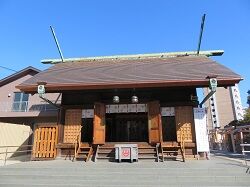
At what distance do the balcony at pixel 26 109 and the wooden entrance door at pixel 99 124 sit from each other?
6929 millimetres

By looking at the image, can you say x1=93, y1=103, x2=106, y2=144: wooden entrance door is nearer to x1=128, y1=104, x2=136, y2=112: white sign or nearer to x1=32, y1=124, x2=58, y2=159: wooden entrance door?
x1=128, y1=104, x2=136, y2=112: white sign

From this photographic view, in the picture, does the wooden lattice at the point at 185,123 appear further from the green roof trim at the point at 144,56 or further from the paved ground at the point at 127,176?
the green roof trim at the point at 144,56

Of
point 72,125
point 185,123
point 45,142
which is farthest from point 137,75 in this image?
point 45,142

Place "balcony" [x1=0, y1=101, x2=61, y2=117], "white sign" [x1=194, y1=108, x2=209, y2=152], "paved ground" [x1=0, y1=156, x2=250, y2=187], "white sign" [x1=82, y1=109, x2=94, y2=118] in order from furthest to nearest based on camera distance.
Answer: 1. "balcony" [x1=0, y1=101, x2=61, y2=117]
2. "white sign" [x1=82, y1=109, x2=94, y2=118]
3. "white sign" [x1=194, y1=108, x2=209, y2=152]
4. "paved ground" [x1=0, y1=156, x2=250, y2=187]

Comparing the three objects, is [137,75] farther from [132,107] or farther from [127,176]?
[127,176]

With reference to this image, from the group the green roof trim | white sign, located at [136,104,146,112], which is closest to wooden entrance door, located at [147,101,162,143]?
white sign, located at [136,104,146,112]

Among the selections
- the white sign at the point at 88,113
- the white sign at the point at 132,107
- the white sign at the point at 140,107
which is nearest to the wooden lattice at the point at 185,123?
the white sign at the point at 140,107

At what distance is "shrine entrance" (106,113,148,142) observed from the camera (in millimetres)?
13883

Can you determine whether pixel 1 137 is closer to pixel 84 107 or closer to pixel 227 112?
pixel 84 107

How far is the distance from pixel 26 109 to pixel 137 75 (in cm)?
1149

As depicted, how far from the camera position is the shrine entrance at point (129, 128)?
1388 cm

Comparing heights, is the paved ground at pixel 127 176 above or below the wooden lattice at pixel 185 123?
below

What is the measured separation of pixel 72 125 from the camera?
37.1 feet

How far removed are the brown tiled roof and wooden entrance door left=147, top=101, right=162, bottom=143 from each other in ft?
4.73
